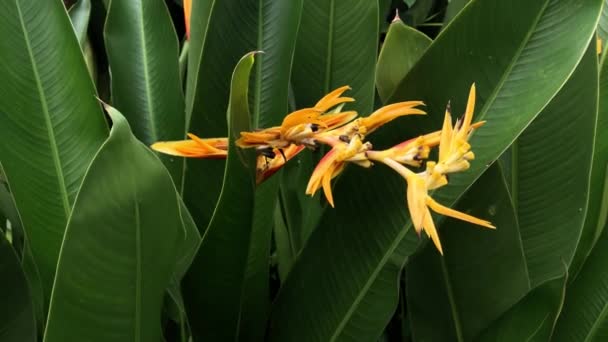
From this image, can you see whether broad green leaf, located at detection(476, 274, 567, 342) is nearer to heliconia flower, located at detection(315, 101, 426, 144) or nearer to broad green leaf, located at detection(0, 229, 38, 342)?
heliconia flower, located at detection(315, 101, 426, 144)

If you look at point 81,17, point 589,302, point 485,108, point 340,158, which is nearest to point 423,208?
point 340,158

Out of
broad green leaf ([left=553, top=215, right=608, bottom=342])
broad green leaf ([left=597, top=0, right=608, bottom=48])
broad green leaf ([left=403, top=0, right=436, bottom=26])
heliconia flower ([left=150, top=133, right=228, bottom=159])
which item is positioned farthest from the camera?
broad green leaf ([left=403, top=0, right=436, bottom=26])

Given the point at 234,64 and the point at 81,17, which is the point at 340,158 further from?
the point at 81,17

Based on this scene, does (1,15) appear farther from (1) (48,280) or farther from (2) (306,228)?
(2) (306,228)

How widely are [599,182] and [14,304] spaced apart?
556 millimetres

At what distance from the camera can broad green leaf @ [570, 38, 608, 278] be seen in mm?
629

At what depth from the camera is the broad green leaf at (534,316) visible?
1.56 feet

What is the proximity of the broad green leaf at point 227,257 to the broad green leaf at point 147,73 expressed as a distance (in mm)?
172

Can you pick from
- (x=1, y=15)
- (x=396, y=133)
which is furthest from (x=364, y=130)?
(x=1, y=15)

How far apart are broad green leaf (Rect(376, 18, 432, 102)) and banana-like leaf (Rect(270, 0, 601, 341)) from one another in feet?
0.27

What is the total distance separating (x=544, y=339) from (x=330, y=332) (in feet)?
0.56

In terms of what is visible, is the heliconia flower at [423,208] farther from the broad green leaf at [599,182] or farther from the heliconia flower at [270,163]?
the broad green leaf at [599,182]

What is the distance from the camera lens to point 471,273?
55 centimetres

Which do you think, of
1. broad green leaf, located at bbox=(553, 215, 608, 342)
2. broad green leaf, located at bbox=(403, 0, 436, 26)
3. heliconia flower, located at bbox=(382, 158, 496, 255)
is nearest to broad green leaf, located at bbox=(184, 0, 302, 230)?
heliconia flower, located at bbox=(382, 158, 496, 255)
